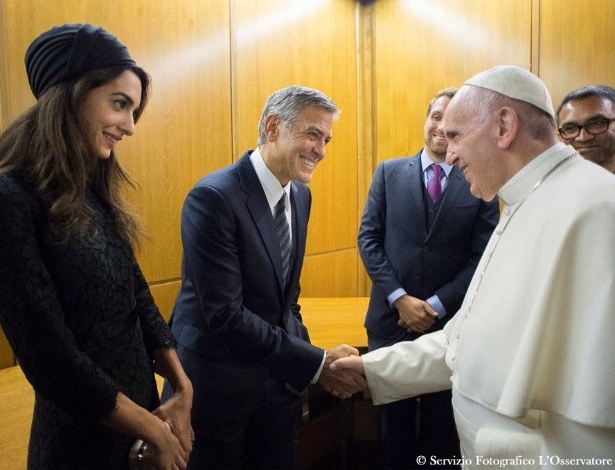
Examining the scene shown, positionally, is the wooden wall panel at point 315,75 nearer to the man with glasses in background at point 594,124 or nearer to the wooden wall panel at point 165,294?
the wooden wall panel at point 165,294

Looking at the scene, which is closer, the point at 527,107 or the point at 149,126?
the point at 527,107

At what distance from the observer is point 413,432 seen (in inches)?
120

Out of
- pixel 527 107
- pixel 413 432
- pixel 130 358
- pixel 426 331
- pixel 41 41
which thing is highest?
pixel 41 41

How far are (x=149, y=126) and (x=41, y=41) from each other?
2086 mm

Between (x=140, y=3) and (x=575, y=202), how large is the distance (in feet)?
9.17

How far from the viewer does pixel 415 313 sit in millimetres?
2859

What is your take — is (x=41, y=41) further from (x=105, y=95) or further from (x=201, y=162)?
(x=201, y=162)

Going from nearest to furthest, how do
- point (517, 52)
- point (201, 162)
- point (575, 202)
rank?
point (575, 202)
point (201, 162)
point (517, 52)

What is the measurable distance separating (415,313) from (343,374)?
2.07ft

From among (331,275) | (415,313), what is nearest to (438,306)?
(415,313)

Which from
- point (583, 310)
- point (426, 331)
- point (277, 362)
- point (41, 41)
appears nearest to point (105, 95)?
point (41, 41)

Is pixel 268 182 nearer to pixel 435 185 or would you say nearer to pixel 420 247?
pixel 420 247

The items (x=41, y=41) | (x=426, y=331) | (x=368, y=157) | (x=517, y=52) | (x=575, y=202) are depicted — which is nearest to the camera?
(x=41, y=41)

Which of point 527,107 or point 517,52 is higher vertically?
point 517,52
